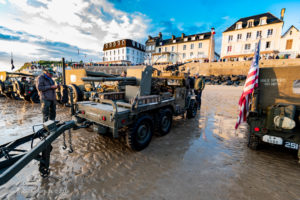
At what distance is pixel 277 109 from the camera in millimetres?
3432

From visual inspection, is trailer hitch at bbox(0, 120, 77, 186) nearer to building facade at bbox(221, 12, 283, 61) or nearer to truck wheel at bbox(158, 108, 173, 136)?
truck wheel at bbox(158, 108, 173, 136)

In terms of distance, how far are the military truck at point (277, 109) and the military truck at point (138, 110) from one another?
2.66m

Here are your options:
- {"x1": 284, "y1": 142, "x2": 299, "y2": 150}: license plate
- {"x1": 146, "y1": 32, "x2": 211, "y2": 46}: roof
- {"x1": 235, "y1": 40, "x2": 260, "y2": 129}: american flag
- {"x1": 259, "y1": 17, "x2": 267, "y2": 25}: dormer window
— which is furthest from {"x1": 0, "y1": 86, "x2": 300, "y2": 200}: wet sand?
{"x1": 146, "y1": 32, "x2": 211, "y2": 46}: roof

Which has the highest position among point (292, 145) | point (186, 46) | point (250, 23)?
point (250, 23)

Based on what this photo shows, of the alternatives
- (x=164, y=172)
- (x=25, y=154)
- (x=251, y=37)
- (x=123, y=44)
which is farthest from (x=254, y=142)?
(x=123, y=44)

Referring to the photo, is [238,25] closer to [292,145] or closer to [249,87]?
[249,87]

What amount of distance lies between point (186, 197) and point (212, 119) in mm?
5604

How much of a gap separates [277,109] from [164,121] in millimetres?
3245

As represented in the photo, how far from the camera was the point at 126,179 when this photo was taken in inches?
118

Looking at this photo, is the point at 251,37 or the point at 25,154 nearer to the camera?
the point at 25,154

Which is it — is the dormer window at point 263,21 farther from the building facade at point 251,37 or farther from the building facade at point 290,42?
the building facade at point 290,42

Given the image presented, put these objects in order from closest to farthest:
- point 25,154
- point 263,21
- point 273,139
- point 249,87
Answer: point 25,154
point 273,139
point 249,87
point 263,21

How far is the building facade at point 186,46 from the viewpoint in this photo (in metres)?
39.3

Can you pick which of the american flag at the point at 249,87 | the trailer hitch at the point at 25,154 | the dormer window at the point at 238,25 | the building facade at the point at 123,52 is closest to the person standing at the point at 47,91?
the trailer hitch at the point at 25,154
